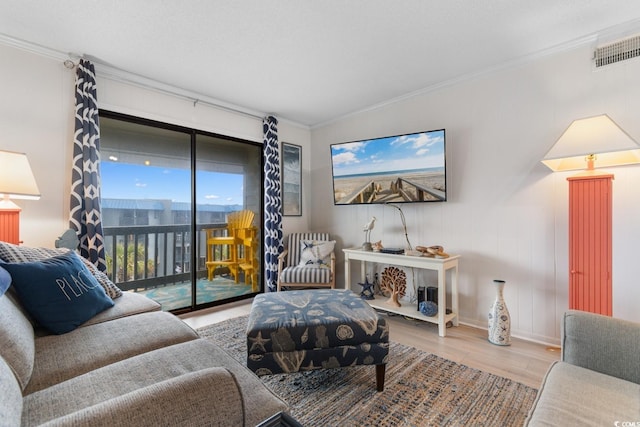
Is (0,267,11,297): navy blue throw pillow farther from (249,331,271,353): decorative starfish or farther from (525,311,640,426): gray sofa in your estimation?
(525,311,640,426): gray sofa

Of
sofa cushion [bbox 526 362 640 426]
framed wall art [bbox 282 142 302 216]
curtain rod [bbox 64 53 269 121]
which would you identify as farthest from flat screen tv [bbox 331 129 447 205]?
sofa cushion [bbox 526 362 640 426]

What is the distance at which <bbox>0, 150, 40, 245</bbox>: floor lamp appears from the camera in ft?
5.92

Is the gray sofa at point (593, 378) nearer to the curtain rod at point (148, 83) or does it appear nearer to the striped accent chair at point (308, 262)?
the striped accent chair at point (308, 262)

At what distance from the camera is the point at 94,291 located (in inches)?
66.9

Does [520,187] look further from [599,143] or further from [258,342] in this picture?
[258,342]

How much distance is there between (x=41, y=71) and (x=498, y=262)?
13.8ft

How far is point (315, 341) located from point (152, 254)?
2.40 metres

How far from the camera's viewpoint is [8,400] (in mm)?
678

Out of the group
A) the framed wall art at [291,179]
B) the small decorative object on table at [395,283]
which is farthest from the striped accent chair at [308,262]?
the small decorative object on table at [395,283]

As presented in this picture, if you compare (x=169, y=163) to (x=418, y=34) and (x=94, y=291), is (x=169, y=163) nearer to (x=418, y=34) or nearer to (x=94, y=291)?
(x=94, y=291)

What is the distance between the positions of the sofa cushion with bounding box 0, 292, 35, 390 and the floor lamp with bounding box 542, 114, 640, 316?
284cm

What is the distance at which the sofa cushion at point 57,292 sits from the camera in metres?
1.44

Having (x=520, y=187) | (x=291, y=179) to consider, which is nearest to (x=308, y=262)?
(x=291, y=179)

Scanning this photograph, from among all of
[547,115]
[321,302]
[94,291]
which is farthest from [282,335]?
[547,115]
